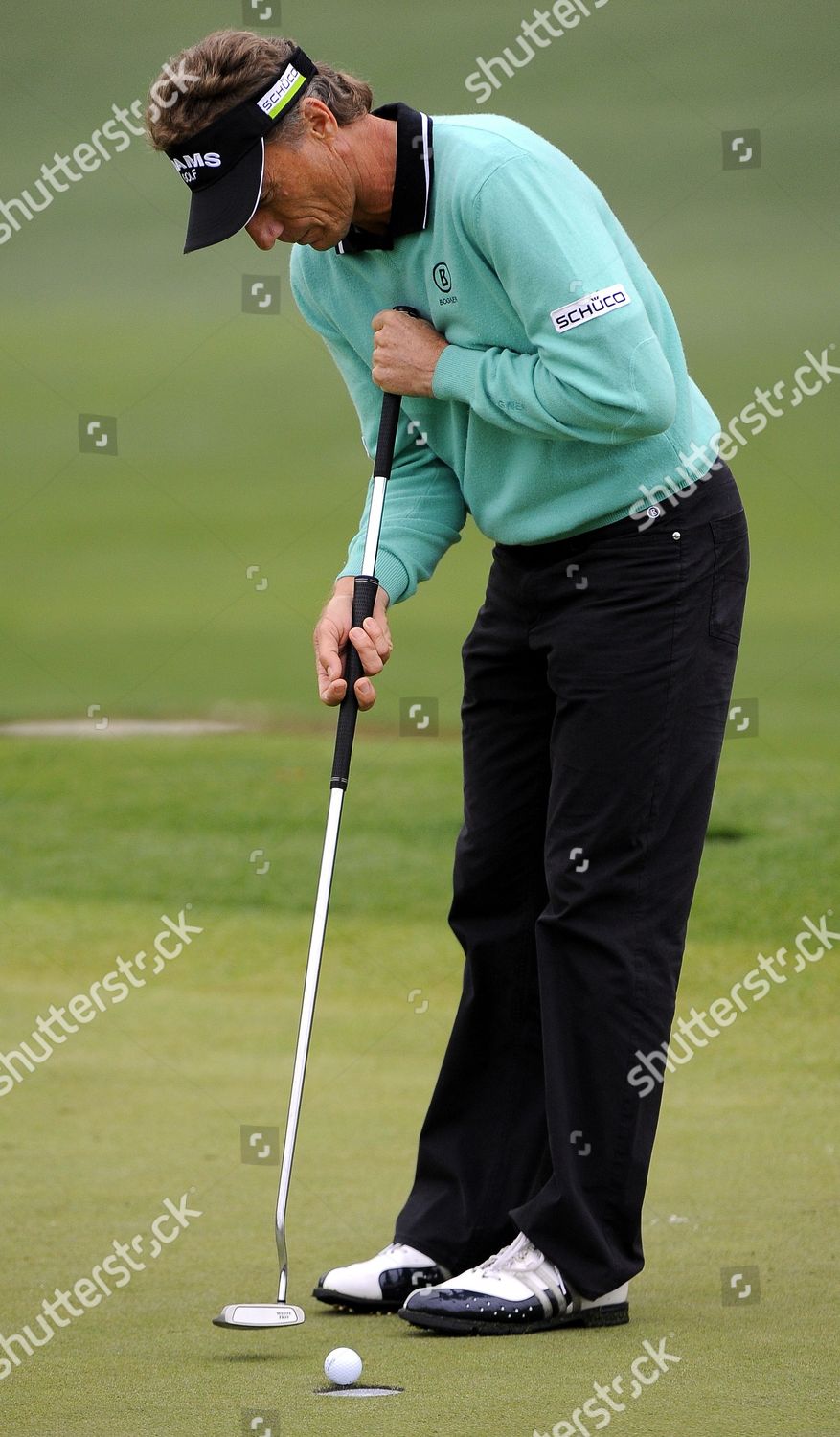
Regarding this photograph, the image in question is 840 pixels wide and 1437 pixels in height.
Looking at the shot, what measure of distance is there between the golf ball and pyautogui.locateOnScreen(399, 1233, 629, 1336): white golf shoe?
0.29 m

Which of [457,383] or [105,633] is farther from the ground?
[105,633]

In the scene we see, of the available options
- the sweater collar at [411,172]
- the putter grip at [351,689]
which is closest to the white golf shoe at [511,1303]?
the putter grip at [351,689]

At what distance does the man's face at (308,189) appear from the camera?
6.70 ft

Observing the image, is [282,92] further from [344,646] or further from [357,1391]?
[357,1391]

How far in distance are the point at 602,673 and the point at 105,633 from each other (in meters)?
6.79

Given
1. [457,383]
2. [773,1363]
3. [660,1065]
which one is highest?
[457,383]

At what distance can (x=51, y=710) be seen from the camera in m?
8.25

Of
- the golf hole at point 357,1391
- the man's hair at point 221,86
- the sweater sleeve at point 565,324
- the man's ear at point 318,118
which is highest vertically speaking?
the man's hair at point 221,86

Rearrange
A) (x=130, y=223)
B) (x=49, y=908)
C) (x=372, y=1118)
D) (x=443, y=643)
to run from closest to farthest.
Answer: (x=372, y=1118) → (x=49, y=908) → (x=443, y=643) → (x=130, y=223)

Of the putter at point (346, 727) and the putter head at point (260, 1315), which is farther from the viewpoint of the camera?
the putter at point (346, 727)

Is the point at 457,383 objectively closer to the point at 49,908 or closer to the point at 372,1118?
the point at 372,1118

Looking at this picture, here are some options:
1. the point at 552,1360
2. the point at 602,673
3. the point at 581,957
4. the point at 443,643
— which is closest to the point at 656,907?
the point at 581,957

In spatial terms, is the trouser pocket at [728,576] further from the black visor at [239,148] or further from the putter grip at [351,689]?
the black visor at [239,148]

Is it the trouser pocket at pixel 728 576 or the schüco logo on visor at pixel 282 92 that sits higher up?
the schüco logo on visor at pixel 282 92
